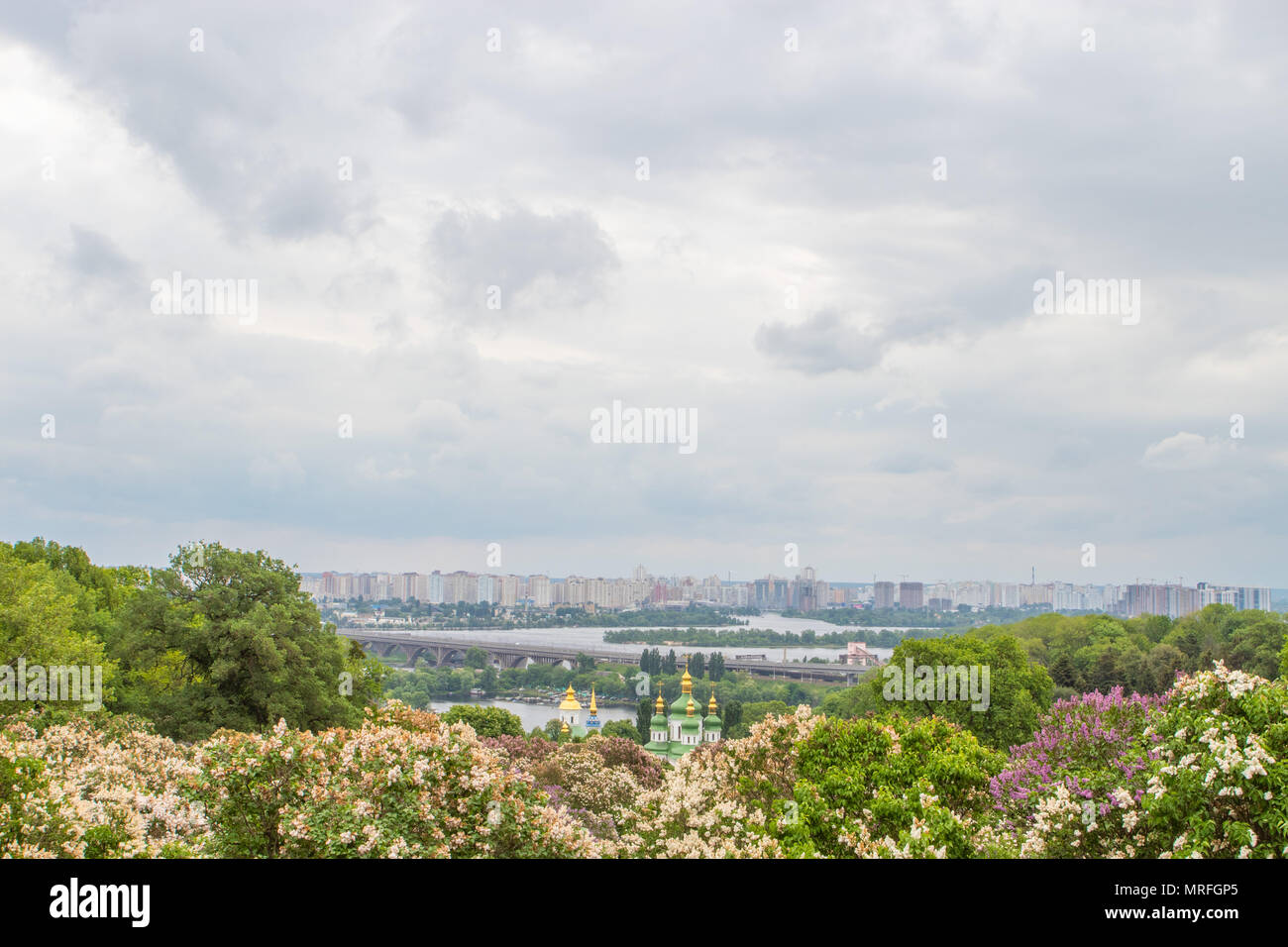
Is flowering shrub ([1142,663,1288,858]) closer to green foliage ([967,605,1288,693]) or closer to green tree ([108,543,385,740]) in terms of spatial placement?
green tree ([108,543,385,740])

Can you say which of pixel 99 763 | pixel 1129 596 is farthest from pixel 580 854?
pixel 1129 596

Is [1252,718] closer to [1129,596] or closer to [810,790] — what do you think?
[810,790]

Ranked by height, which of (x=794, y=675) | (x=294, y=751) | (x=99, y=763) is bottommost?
(x=794, y=675)

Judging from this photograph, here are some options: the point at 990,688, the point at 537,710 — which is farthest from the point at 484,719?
the point at 537,710

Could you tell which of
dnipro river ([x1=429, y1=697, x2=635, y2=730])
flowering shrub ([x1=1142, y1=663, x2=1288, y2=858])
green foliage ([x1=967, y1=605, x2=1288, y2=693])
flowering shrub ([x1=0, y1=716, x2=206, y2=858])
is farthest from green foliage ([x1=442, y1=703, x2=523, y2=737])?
dnipro river ([x1=429, y1=697, x2=635, y2=730])

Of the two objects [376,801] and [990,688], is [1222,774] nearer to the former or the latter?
[376,801]

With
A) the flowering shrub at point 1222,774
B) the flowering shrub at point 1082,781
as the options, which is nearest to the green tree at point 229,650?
the flowering shrub at point 1082,781
